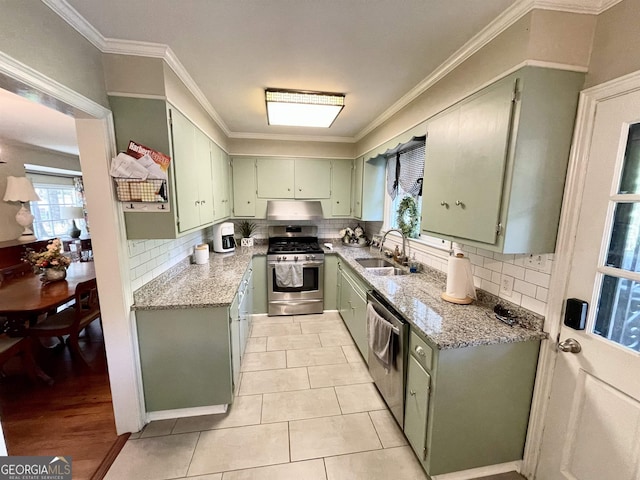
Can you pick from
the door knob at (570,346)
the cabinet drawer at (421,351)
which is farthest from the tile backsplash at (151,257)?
the door knob at (570,346)

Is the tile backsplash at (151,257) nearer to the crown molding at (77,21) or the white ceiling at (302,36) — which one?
the crown molding at (77,21)

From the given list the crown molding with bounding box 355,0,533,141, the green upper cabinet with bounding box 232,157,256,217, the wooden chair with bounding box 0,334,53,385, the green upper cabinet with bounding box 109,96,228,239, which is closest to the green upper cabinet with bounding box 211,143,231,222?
the green upper cabinet with bounding box 232,157,256,217

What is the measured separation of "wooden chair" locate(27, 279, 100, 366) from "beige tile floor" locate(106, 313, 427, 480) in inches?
53.8

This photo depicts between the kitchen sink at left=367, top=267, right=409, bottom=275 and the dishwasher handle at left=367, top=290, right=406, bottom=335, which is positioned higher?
the kitchen sink at left=367, top=267, right=409, bottom=275

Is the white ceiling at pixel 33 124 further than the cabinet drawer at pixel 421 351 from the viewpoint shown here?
Yes

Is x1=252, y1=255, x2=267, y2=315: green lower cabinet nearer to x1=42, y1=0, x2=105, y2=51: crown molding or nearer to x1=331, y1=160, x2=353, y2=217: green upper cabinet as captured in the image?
x1=331, y1=160, x2=353, y2=217: green upper cabinet

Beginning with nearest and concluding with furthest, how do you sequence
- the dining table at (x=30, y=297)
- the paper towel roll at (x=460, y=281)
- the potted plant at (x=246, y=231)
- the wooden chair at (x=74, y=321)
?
the paper towel roll at (x=460, y=281), the dining table at (x=30, y=297), the wooden chair at (x=74, y=321), the potted plant at (x=246, y=231)

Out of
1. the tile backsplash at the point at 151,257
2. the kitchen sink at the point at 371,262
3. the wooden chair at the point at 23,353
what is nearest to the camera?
the tile backsplash at the point at 151,257

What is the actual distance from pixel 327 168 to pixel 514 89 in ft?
8.89

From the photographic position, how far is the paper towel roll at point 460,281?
1710mm

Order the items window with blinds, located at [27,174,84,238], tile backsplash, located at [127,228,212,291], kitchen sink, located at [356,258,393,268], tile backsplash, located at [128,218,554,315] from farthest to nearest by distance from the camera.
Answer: window with blinds, located at [27,174,84,238]
kitchen sink, located at [356,258,393,268]
tile backsplash, located at [127,228,212,291]
tile backsplash, located at [128,218,554,315]

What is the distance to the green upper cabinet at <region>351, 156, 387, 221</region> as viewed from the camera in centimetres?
345

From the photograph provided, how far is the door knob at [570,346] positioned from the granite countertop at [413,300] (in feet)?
0.31

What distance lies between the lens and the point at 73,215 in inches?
225
